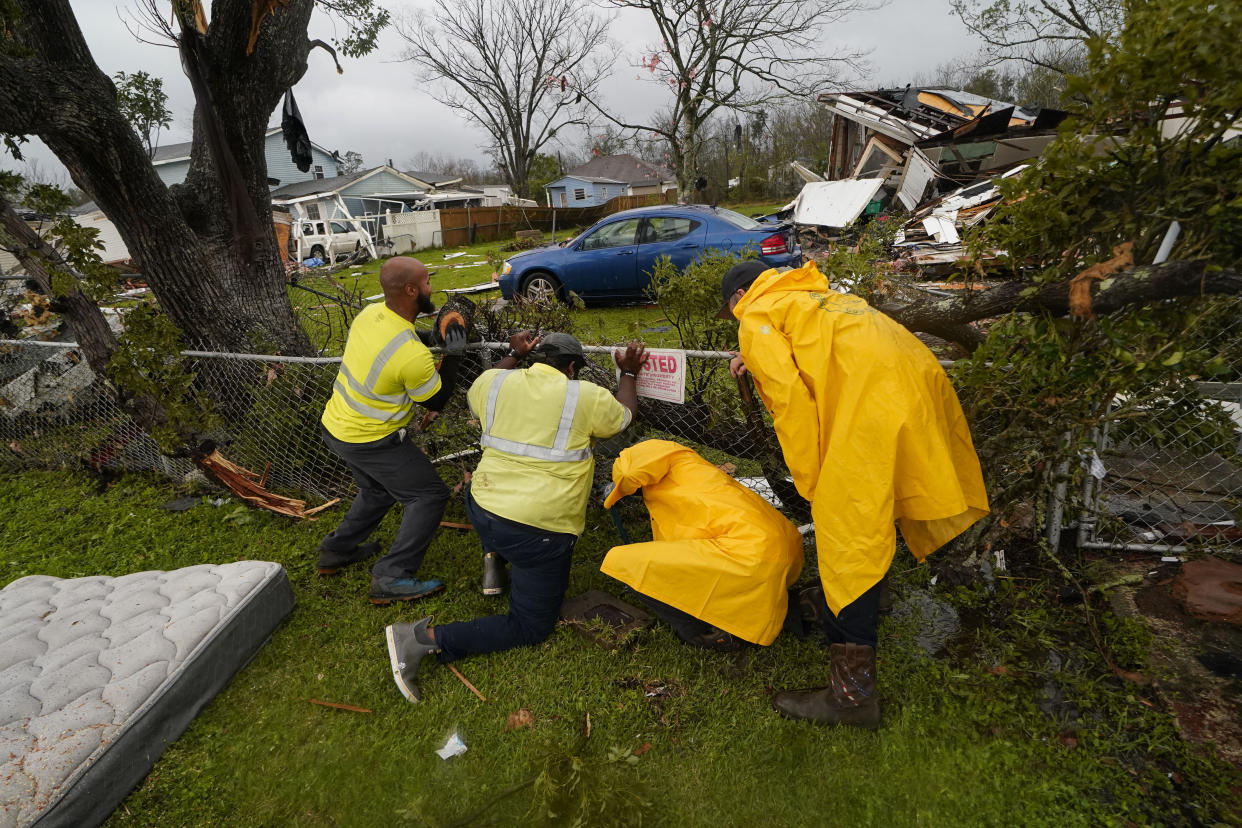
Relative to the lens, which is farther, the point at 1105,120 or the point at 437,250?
the point at 437,250

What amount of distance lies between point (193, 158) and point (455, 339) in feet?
10.9

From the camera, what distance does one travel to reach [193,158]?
15.5 ft

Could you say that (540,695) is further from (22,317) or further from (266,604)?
(22,317)

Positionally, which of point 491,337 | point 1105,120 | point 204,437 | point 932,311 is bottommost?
point 204,437

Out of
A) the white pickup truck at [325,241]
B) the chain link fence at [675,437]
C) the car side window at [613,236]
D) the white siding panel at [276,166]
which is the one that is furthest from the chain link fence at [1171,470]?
the white siding panel at [276,166]

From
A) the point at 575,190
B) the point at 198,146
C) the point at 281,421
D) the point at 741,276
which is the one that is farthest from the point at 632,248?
the point at 575,190

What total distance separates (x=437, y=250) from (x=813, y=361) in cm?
2192

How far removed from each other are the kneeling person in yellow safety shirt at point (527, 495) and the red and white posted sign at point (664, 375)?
0.42 meters

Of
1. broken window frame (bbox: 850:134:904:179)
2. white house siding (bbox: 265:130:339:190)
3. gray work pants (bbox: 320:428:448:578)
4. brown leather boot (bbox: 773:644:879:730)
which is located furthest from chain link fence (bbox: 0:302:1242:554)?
white house siding (bbox: 265:130:339:190)

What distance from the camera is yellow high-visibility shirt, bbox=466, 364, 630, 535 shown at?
2480 millimetres

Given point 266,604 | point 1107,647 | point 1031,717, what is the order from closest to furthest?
1. point 1031,717
2. point 1107,647
3. point 266,604

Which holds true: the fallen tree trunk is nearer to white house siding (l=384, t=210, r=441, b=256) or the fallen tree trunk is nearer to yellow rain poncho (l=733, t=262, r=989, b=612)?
yellow rain poncho (l=733, t=262, r=989, b=612)

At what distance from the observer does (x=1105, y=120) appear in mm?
1889

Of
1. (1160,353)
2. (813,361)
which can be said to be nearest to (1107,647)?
(1160,353)
